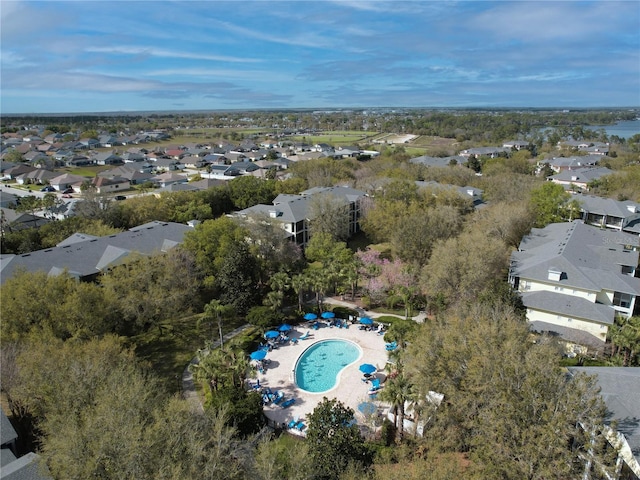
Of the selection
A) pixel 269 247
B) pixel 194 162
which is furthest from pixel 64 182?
pixel 269 247

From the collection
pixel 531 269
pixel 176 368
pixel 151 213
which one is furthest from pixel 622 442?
pixel 151 213

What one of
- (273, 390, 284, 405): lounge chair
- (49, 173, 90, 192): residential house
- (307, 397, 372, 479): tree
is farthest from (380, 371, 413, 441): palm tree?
(49, 173, 90, 192): residential house

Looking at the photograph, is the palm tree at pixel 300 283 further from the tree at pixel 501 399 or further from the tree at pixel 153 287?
the tree at pixel 501 399

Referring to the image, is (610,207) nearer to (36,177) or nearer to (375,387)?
(375,387)

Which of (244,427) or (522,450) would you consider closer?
(522,450)

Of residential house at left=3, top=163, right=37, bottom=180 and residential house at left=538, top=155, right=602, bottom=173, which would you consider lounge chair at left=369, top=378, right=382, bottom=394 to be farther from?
residential house at left=3, top=163, right=37, bottom=180

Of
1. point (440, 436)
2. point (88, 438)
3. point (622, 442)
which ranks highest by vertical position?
point (88, 438)

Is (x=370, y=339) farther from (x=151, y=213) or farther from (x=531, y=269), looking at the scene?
(x=151, y=213)

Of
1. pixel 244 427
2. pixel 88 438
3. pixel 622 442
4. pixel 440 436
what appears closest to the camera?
pixel 88 438
